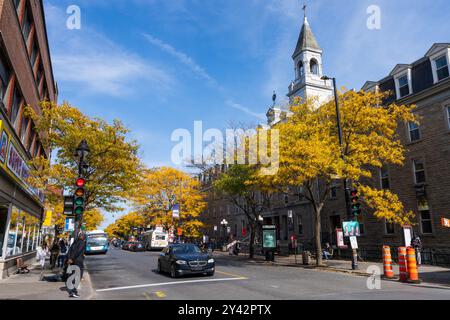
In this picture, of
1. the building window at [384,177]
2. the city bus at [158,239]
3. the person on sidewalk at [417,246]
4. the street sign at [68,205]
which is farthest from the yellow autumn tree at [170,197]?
the street sign at [68,205]

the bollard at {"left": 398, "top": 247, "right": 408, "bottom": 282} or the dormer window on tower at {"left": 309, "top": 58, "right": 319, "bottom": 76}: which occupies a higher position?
the dormer window on tower at {"left": 309, "top": 58, "right": 319, "bottom": 76}

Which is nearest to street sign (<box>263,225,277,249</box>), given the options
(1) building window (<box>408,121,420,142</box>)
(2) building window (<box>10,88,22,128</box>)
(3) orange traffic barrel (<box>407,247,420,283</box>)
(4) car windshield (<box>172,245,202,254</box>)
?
(4) car windshield (<box>172,245,202,254</box>)

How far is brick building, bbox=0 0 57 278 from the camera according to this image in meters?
14.3

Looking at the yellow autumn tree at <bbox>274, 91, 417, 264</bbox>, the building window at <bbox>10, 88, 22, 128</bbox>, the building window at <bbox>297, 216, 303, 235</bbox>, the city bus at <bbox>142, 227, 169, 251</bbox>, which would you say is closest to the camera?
the building window at <bbox>10, 88, 22, 128</bbox>

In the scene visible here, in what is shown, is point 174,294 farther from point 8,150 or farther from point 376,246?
point 376,246

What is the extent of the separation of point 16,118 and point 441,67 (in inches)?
1029

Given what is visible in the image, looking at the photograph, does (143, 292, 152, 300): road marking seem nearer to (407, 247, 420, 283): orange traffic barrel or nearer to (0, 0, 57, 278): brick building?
(0, 0, 57, 278): brick building

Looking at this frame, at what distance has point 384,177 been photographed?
27688mm

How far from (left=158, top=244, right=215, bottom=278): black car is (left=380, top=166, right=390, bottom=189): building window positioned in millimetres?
17669

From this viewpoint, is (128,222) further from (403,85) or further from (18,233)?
(403,85)

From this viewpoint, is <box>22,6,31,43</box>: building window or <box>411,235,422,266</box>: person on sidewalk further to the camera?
<box>411,235,422,266</box>: person on sidewalk

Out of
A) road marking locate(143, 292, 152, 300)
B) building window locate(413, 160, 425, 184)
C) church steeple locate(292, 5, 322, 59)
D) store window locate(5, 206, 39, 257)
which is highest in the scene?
church steeple locate(292, 5, 322, 59)

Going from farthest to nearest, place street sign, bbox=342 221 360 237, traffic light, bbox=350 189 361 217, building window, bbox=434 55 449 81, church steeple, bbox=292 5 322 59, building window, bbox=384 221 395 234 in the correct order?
church steeple, bbox=292 5 322 59
building window, bbox=384 221 395 234
building window, bbox=434 55 449 81
traffic light, bbox=350 189 361 217
street sign, bbox=342 221 360 237
